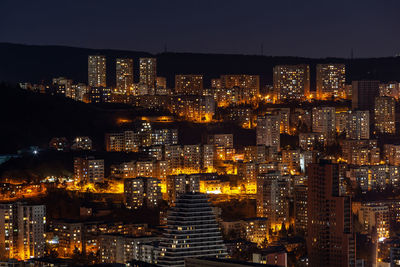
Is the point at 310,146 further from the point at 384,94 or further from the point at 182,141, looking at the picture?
the point at 384,94

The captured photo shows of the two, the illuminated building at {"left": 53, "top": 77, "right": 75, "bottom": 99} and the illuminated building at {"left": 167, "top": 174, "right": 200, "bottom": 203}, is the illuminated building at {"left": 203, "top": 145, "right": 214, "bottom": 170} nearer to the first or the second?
the illuminated building at {"left": 167, "top": 174, "right": 200, "bottom": 203}

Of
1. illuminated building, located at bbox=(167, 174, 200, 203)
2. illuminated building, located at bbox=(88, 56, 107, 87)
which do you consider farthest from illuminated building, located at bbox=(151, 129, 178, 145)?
illuminated building, located at bbox=(88, 56, 107, 87)

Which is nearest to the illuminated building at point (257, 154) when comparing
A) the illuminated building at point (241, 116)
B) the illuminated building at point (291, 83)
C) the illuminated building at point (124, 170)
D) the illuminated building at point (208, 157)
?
the illuminated building at point (208, 157)

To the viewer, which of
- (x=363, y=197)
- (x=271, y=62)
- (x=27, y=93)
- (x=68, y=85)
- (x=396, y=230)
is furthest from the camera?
(x=271, y=62)

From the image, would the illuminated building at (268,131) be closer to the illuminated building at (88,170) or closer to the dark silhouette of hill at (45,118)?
the dark silhouette of hill at (45,118)

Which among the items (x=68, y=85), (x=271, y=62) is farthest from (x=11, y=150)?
(x=271, y=62)
